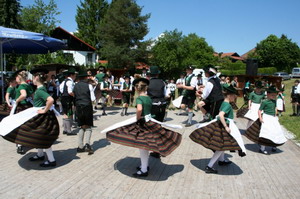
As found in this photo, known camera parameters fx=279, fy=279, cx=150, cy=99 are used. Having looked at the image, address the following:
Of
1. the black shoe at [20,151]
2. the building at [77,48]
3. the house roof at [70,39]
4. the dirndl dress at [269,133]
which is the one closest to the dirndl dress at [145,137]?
the black shoe at [20,151]

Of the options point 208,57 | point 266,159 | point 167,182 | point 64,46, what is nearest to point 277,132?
point 266,159

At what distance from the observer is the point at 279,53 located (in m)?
59.8

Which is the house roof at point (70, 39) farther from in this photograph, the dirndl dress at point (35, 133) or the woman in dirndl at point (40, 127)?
the dirndl dress at point (35, 133)

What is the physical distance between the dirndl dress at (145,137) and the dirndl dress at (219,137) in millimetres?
578

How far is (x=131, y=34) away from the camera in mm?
47406

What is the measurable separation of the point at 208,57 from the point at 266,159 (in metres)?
63.4

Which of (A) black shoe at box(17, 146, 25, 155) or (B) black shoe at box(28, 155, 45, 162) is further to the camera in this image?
(A) black shoe at box(17, 146, 25, 155)

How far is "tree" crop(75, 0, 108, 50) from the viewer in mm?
59688

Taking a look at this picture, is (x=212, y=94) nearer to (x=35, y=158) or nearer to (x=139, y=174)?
(x=139, y=174)

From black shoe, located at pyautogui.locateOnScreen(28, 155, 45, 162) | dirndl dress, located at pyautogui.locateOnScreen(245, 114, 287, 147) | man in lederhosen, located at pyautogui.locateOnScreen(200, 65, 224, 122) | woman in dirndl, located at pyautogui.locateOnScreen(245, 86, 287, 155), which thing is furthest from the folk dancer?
dirndl dress, located at pyautogui.locateOnScreen(245, 114, 287, 147)

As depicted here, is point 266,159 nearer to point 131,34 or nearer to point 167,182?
point 167,182

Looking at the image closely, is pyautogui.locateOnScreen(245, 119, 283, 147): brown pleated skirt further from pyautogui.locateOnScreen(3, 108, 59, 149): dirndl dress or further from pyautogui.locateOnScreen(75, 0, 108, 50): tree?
pyautogui.locateOnScreen(75, 0, 108, 50): tree

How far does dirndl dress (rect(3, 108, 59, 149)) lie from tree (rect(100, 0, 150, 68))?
1654 inches

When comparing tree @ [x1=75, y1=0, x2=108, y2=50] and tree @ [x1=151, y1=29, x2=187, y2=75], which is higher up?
tree @ [x1=75, y1=0, x2=108, y2=50]
